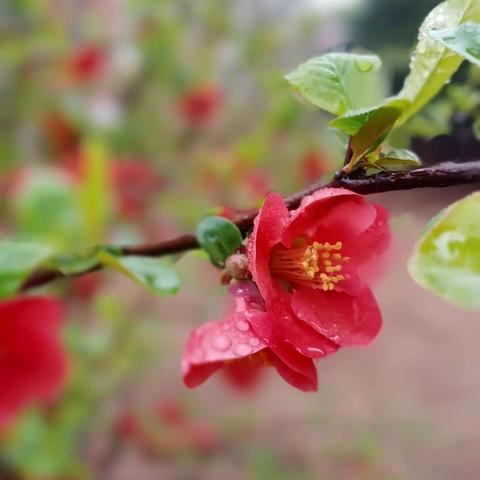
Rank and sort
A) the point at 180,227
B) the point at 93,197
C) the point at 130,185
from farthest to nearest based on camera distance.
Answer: the point at 180,227
the point at 130,185
the point at 93,197

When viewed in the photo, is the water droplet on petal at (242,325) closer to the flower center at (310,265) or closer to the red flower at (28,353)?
the flower center at (310,265)

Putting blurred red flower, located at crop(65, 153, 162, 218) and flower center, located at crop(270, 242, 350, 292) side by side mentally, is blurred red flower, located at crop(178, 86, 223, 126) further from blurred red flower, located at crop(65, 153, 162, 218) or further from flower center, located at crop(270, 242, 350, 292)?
flower center, located at crop(270, 242, 350, 292)

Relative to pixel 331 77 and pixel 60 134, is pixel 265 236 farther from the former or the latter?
pixel 60 134

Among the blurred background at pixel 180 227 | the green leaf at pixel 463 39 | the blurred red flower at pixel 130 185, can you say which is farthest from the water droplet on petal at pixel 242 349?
the blurred red flower at pixel 130 185

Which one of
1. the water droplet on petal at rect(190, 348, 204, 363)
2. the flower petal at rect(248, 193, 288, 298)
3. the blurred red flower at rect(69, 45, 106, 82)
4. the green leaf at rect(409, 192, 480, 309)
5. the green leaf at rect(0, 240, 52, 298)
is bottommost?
the blurred red flower at rect(69, 45, 106, 82)

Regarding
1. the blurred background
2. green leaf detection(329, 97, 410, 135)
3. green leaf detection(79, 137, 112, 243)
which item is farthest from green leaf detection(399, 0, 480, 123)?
the blurred background

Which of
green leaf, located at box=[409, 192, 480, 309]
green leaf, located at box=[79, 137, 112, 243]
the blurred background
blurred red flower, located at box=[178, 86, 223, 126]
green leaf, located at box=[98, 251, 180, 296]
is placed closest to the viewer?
green leaf, located at box=[409, 192, 480, 309]

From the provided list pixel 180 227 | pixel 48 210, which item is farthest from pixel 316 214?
pixel 180 227
